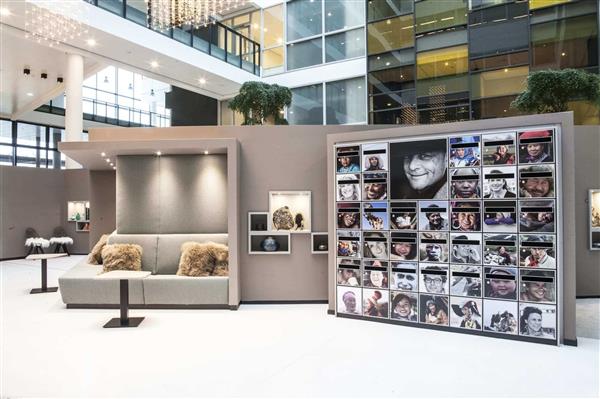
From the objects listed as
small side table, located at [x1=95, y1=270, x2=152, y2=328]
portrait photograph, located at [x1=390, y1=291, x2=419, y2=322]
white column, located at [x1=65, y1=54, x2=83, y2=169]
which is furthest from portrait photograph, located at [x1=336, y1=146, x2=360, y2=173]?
white column, located at [x1=65, y1=54, x2=83, y2=169]

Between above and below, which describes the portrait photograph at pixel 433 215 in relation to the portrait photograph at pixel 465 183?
below

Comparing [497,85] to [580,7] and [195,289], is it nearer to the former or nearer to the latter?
[580,7]

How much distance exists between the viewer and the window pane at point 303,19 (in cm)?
1143

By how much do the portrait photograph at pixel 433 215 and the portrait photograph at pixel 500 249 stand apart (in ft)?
1.65

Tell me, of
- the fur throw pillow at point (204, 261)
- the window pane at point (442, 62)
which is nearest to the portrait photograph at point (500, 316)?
the fur throw pillow at point (204, 261)

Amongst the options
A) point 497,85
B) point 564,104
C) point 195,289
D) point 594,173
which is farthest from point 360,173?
point 497,85

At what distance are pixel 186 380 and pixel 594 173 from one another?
688cm

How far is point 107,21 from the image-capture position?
8.51 m

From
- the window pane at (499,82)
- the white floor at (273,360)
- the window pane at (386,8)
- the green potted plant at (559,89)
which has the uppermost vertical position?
the window pane at (386,8)

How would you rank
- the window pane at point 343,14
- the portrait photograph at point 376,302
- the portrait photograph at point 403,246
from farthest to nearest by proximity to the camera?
the window pane at point 343,14, the portrait photograph at point 376,302, the portrait photograph at point 403,246

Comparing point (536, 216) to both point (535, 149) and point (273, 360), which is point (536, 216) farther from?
point (273, 360)

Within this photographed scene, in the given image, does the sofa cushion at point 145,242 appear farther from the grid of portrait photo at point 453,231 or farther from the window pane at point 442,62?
the window pane at point 442,62

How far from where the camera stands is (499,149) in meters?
4.51

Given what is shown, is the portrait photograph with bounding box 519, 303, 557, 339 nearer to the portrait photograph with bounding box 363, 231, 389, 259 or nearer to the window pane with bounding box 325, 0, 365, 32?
the portrait photograph with bounding box 363, 231, 389, 259
